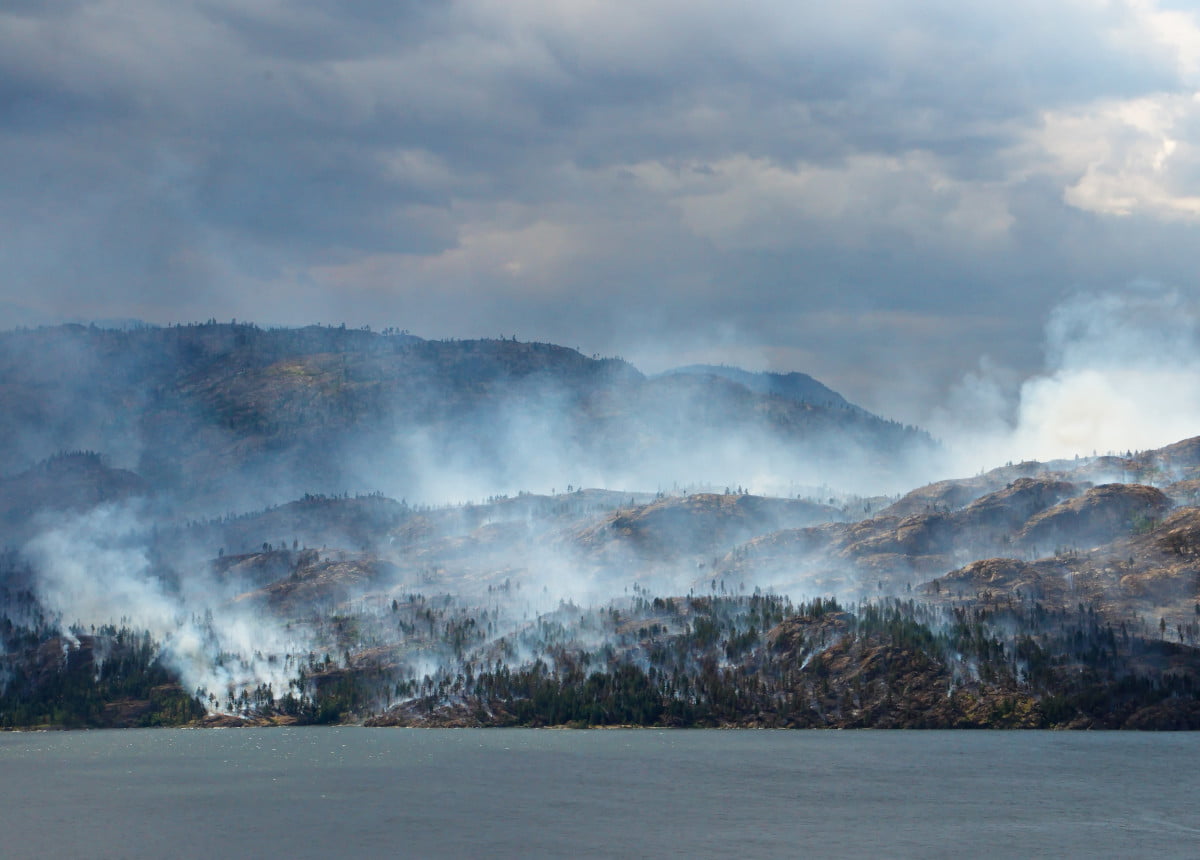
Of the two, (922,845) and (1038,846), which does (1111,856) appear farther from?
(922,845)

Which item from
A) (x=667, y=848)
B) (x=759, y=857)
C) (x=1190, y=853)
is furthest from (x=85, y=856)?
(x=1190, y=853)

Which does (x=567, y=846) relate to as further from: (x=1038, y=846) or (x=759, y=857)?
(x=1038, y=846)

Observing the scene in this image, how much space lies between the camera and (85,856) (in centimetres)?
19262

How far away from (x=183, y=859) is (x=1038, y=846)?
127002mm

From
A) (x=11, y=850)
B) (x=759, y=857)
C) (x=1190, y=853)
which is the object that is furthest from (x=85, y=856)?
(x=1190, y=853)

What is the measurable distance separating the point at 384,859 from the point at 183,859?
3024 cm

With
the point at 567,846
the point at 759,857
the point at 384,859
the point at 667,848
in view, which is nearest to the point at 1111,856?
the point at 759,857

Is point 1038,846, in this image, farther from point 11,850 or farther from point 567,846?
point 11,850

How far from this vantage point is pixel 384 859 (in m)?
187

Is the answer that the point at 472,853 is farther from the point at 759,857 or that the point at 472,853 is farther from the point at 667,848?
the point at 759,857

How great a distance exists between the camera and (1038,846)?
197 meters

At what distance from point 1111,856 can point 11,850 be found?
163099 millimetres

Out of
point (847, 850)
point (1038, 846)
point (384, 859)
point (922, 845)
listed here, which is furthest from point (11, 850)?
point (1038, 846)

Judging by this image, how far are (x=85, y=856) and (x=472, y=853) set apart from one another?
57.0 m
